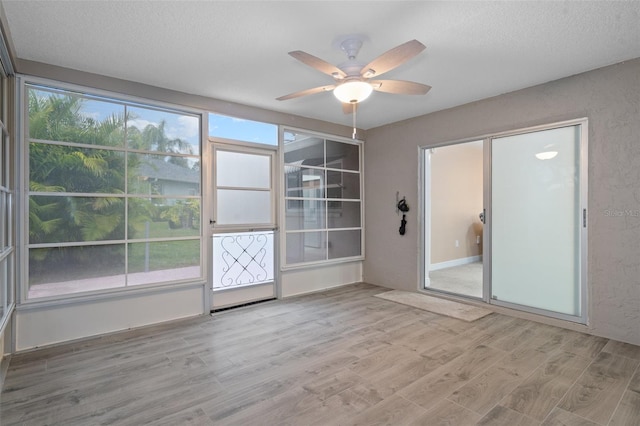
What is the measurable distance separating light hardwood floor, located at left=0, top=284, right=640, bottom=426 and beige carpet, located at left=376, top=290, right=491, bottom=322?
0.75 ft

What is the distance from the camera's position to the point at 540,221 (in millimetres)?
3572

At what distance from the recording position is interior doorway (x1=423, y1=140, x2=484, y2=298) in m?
6.39

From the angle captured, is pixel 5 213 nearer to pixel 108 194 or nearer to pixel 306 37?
pixel 108 194

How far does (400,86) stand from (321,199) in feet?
8.65

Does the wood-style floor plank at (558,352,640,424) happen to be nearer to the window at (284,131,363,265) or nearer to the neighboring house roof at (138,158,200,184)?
the window at (284,131,363,265)

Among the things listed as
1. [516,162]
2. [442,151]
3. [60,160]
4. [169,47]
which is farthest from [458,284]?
[60,160]

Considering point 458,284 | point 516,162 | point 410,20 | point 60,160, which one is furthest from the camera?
point 458,284

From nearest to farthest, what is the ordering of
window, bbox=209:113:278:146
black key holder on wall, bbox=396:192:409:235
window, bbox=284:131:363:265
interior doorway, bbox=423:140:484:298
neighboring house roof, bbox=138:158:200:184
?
neighboring house roof, bbox=138:158:200:184
window, bbox=209:113:278:146
window, bbox=284:131:363:265
black key holder on wall, bbox=396:192:409:235
interior doorway, bbox=423:140:484:298

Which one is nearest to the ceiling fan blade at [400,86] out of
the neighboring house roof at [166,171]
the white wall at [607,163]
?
the white wall at [607,163]

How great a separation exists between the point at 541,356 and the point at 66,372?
12.6 ft

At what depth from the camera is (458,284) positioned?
5.14 m

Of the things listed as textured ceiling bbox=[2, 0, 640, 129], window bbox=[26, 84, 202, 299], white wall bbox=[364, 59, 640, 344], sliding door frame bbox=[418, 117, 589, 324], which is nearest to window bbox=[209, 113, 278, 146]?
window bbox=[26, 84, 202, 299]

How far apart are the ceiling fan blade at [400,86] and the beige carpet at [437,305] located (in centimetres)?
252

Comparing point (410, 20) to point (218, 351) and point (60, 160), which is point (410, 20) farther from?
point (60, 160)
